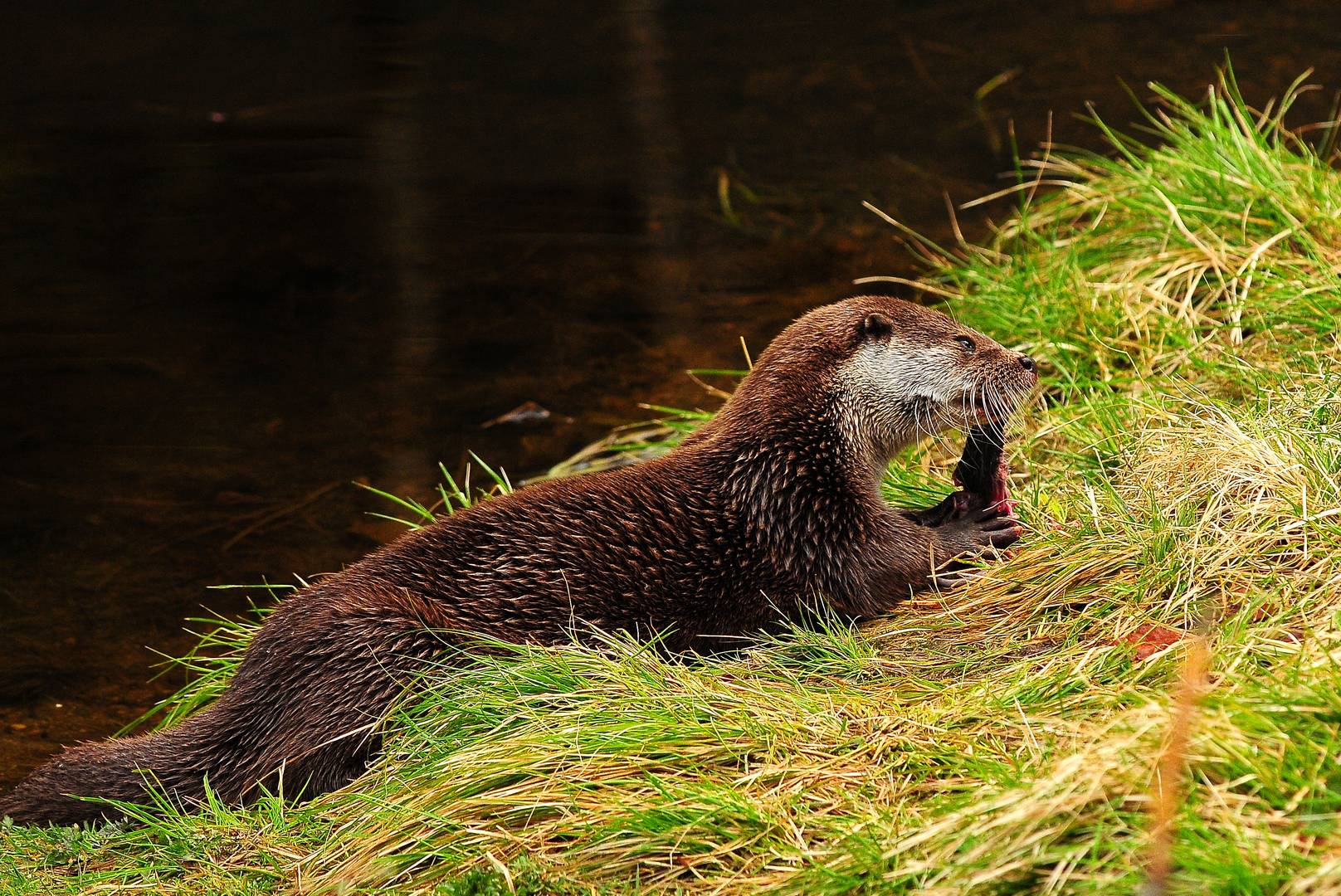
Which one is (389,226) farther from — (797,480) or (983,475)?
(983,475)

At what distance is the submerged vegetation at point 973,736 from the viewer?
7.06 feet

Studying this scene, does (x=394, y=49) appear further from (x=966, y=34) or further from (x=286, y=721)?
(x=966, y=34)

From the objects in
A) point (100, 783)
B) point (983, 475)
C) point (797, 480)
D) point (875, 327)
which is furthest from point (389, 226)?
point (100, 783)

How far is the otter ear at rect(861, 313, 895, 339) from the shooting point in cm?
368

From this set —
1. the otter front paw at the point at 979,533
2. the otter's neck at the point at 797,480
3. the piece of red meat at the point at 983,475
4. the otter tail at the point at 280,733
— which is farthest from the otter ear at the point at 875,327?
the otter tail at the point at 280,733

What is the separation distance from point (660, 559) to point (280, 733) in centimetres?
90

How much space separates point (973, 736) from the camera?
8.39ft

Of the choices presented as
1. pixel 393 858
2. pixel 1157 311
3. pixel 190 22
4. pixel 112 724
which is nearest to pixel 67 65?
pixel 190 22

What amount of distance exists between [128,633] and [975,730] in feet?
9.18

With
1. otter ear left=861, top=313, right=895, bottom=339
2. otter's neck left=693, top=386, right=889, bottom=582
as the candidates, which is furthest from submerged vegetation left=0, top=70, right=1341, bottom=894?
otter ear left=861, top=313, right=895, bottom=339

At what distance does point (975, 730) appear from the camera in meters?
2.58

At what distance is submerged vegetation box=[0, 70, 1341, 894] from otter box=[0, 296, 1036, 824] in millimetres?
99

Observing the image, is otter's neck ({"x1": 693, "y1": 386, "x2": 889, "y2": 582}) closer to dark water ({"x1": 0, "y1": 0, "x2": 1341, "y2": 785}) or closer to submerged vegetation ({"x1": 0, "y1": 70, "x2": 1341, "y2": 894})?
submerged vegetation ({"x1": 0, "y1": 70, "x2": 1341, "y2": 894})

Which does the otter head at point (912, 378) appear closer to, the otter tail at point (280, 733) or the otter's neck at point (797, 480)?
the otter's neck at point (797, 480)
